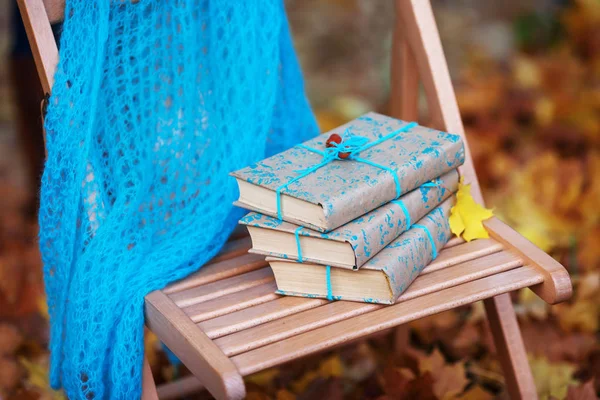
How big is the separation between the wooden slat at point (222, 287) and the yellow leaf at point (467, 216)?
0.31m

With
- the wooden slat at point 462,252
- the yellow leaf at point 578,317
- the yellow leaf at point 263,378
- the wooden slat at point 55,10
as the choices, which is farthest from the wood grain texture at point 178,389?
the yellow leaf at point 578,317

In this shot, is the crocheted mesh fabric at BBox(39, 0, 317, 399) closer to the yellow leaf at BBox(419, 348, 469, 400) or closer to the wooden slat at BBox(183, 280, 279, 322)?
the wooden slat at BBox(183, 280, 279, 322)

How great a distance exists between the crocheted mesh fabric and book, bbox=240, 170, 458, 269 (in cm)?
15

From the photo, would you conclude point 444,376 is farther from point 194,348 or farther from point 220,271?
point 194,348

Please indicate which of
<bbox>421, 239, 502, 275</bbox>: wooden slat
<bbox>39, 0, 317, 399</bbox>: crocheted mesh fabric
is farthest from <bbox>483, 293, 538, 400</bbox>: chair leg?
<bbox>39, 0, 317, 399</bbox>: crocheted mesh fabric

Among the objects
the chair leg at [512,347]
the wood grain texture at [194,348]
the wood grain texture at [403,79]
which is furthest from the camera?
the wood grain texture at [403,79]

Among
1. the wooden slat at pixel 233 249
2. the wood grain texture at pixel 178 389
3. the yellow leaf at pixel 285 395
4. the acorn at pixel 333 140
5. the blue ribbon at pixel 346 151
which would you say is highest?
the acorn at pixel 333 140

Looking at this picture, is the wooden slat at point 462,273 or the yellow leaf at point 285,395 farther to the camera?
the yellow leaf at point 285,395

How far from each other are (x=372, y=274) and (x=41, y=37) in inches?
23.0

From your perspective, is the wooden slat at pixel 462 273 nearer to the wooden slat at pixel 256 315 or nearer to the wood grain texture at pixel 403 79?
the wooden slat at pixel 256 315

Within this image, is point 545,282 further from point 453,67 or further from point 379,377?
point 453,67

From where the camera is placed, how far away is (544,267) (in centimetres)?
102

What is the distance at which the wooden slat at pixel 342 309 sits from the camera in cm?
93

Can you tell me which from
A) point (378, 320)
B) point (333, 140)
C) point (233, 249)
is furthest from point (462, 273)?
point (233, 249)
